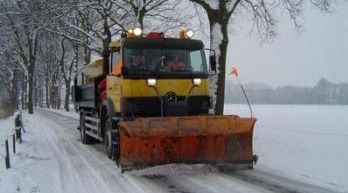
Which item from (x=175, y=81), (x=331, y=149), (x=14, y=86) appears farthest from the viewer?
(x=14, y=86)

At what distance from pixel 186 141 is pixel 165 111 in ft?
3.31

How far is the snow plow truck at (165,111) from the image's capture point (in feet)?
37.3

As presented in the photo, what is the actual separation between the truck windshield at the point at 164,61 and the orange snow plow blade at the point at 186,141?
162 centimetres

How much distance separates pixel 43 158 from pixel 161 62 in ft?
13.7

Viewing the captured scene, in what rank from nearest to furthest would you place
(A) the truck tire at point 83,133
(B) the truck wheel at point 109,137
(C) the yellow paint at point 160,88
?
(C) the yellow paint at point 160,88 → (B) the truck wheel at point 109,137 → (A) the truck tire at point 83,133

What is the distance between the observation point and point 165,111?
12.3 metres

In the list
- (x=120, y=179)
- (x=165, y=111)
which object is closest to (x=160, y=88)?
(x=165, y=111)

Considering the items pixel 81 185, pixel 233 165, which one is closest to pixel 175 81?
pixel 233 165

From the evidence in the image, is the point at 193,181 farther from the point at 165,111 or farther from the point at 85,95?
the point at 85,95

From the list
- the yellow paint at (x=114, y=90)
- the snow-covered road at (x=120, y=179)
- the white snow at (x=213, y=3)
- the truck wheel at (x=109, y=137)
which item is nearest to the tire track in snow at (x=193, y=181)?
the snow-covered road at (x=120, y=179)

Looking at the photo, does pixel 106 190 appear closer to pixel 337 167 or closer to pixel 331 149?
pixel 337 167

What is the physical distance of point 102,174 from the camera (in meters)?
11.4

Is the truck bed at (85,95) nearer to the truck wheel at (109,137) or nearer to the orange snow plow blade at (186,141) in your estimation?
the truck wheel at (109,137)

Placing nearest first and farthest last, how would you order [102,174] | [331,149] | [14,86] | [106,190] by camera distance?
1. [106,190]
2. [102,174]
3. [331,149]
4. [14,86]
